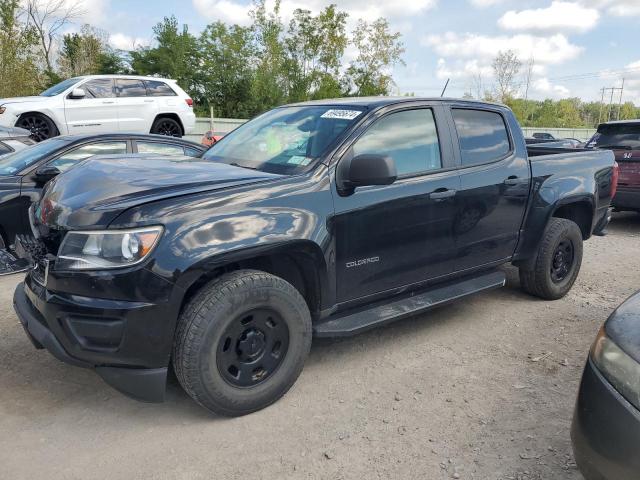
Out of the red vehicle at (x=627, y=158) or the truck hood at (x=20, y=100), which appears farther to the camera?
the truck hood at (x=20, y=100)

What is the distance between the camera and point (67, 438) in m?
2.76

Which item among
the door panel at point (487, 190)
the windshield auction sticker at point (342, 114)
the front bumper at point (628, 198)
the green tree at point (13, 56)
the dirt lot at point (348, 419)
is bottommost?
the dirt lot at point (348, 419)

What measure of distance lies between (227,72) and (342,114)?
28369 millimetres

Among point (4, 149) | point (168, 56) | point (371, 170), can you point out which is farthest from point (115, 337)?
point (168, 56)

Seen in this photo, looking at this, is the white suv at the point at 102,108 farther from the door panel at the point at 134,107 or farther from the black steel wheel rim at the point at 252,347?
the black steel wheel rim at the point at 252,347

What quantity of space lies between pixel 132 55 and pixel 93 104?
19.9 metres

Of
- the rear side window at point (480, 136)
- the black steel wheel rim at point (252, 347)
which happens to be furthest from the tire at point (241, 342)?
the rear side window at point (480, 136)

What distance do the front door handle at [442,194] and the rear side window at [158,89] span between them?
31.6ft

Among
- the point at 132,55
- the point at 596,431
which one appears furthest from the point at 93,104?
the point at 132,55

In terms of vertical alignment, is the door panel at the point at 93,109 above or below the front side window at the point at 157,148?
above

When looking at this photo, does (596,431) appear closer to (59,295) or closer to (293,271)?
(293,271)

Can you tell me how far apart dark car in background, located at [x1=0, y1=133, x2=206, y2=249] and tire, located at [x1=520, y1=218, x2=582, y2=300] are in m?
3.14

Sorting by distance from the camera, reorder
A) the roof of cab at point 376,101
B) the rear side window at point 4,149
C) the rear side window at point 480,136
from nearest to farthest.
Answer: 1. the roof of cab at point 376,101
2. the rear side window at point 480,136
3. the rear side window at point 4,149

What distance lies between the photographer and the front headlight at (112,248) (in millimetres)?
2533
